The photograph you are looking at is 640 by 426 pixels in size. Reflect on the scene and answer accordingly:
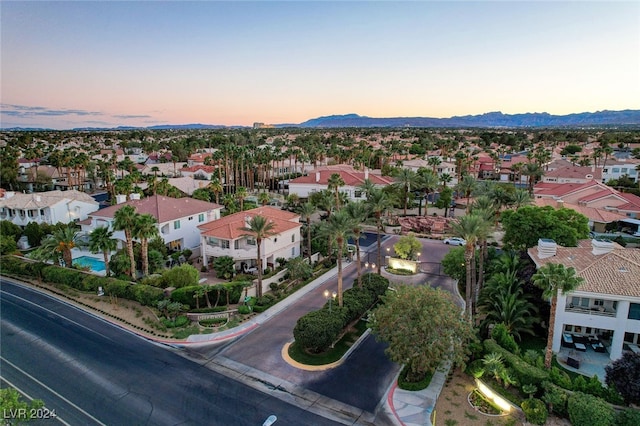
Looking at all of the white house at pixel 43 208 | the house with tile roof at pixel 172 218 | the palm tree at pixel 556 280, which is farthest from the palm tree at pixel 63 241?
the palm tree at pixel 556 280

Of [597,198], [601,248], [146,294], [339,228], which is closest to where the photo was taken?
[601,248]

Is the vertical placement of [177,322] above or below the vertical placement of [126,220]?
below

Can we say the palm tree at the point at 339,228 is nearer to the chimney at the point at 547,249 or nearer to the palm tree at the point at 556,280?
the palm tree at the point at 556,280

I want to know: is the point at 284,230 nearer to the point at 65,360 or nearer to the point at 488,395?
the point at 65,360

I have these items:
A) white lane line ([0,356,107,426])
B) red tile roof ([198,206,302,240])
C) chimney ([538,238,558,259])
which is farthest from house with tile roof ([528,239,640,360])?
white lane line ([0,356,107,426])

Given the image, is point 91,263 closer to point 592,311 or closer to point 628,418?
point 592,311

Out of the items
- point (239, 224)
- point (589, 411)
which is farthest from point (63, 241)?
point (589, 411)

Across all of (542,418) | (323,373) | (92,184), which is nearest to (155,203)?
(323,373)

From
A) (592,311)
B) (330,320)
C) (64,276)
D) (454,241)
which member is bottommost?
(454,241)
